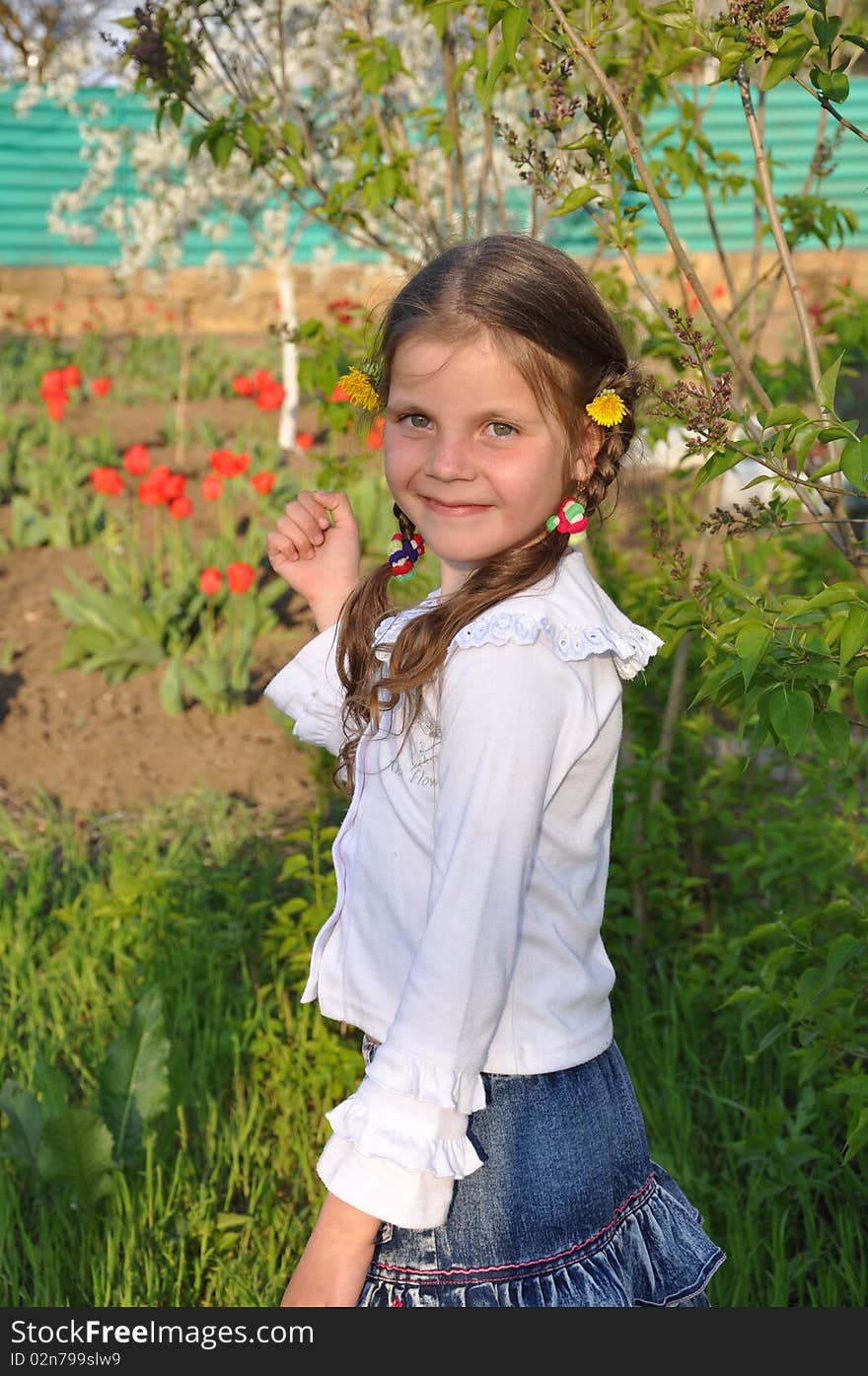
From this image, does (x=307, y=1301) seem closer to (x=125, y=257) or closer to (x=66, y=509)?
(x=66, y=509)

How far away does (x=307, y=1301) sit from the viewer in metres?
1.29

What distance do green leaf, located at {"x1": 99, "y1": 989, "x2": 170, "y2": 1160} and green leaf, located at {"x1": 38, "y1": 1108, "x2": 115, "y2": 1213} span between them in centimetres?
9

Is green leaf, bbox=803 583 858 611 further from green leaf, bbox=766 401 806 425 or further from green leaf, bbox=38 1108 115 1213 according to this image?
green leaf, bbox=38 1108 115 1213

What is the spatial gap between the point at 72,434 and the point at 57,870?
368cm

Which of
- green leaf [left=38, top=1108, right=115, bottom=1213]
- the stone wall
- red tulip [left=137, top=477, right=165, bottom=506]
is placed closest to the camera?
green leaf [left=38, top=1108, right=115, bottom=1213]

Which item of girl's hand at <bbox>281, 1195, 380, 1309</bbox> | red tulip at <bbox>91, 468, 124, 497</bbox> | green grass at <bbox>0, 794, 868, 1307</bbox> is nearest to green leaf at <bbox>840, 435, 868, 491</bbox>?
girl's hand at <bbox>281, 1195, 380, 1309</bbox>

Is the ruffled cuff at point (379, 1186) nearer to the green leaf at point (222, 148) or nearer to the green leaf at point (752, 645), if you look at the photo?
the green leaf at point (752, 645)

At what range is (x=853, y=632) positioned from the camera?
1.45 metres

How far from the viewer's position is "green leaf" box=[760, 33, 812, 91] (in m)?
1.59

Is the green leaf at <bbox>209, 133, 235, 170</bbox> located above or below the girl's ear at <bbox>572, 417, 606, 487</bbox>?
above

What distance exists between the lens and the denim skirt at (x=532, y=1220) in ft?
4.53

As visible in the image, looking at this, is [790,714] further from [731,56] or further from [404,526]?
[731,56]

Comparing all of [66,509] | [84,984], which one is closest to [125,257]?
[66,509]

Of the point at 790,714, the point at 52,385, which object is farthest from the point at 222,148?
the point at 52,385
